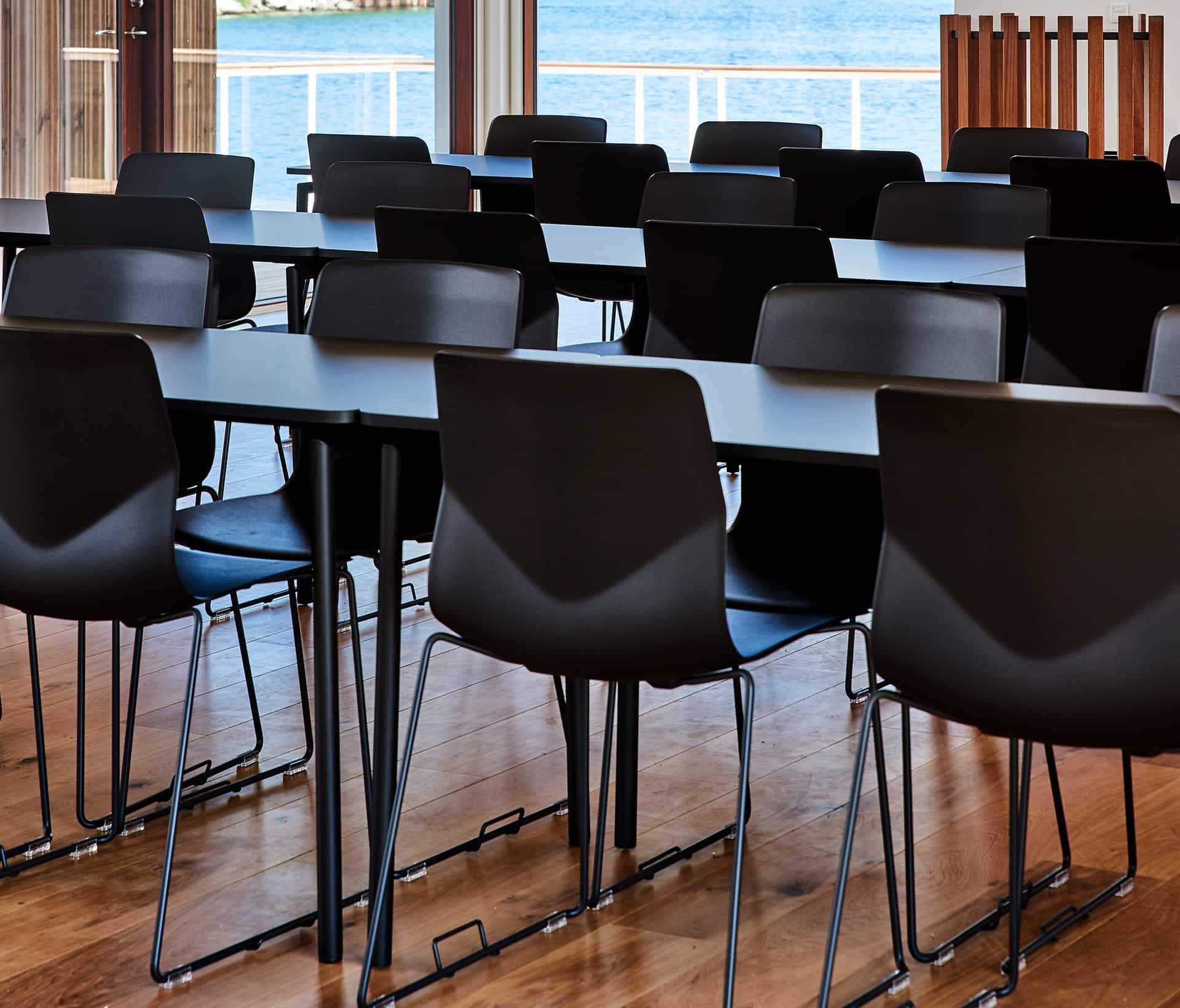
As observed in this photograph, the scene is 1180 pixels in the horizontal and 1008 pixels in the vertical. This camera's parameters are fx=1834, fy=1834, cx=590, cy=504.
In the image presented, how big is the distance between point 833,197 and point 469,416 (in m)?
3.67

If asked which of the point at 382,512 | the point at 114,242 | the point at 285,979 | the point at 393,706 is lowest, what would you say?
the point at 285,979

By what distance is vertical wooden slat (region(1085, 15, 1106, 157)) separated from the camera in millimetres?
9102

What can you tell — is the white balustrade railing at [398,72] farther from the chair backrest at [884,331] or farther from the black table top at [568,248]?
the chair backrest at [884,331]

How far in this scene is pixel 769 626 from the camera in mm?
2531

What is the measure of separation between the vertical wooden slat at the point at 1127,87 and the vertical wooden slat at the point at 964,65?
0.74 m

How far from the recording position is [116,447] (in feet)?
8.41

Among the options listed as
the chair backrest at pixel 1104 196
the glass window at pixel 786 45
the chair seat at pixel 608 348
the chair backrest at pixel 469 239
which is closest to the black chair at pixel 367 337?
the chair backrest at pixel 469 239

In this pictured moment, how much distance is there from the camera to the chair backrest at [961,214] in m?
4.59

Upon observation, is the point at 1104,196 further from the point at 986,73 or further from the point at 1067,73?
the point at 986,73

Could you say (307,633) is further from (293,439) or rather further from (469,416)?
(469,416)

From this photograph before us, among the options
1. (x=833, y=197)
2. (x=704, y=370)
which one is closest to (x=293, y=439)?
(x=704, y=370)

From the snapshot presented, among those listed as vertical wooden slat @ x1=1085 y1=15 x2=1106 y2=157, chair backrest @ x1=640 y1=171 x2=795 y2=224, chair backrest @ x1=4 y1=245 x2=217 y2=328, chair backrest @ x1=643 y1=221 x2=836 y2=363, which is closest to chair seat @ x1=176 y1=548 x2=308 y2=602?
chair backrest @ x1=4 y1=245 x2=217 y2=328

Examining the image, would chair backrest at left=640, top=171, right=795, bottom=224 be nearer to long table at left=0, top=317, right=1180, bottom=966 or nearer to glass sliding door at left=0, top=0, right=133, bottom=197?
long table at left=0, top=317, right=1180, bottom=966

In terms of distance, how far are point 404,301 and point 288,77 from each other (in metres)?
6.35
